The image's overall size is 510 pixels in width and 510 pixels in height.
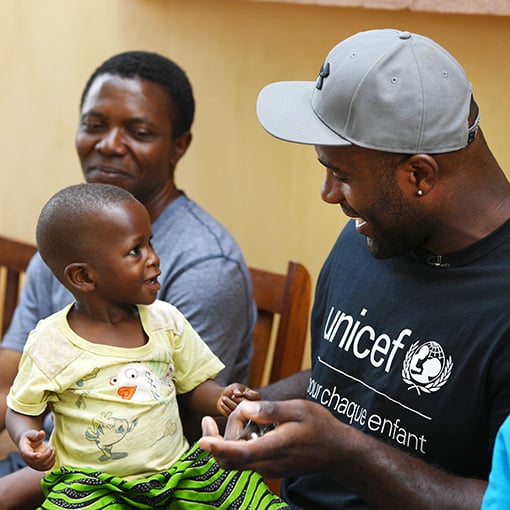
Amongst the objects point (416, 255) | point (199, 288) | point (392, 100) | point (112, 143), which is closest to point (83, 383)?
point (199, 288)

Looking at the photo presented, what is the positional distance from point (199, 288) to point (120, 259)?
0.53 metres

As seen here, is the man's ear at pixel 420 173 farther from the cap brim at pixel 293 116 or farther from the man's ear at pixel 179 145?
the man's ear at pixel 179 145

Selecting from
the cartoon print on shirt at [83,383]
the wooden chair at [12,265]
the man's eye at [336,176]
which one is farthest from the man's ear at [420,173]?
the wooden chair at [12,265]

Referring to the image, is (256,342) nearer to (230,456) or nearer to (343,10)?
(343,10)

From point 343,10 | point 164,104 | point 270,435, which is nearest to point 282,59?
point 343,10

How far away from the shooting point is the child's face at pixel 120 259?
7.32 feet

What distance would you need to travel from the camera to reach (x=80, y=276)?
7.41ft

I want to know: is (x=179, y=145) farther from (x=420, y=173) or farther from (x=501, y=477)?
(x=501, y=477)

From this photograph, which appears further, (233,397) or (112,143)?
(112,143)

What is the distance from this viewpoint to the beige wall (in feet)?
9.48

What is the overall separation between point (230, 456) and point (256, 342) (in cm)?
131

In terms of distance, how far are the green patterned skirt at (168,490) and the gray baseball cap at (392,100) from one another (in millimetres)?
696

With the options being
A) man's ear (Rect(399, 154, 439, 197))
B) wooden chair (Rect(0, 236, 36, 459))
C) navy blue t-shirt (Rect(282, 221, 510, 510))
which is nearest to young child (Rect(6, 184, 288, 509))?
navy blue t-shirt (Rect(282, 221, 510, 510))

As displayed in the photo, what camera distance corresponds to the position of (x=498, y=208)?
210cm
